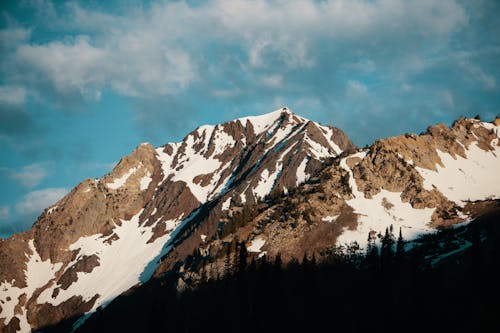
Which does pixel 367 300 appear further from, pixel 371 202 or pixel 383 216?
pixel 371 202

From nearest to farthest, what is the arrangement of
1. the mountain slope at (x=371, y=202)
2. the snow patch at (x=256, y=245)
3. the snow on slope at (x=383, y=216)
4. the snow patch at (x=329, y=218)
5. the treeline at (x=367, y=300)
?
the treeline at (x=367, y=300) → the snow on slope at (x=383, y=216) → the snow patch at (x=256, y=245) → the mountain slope at (x=371, y=202) → the snow patch at (x=329, y=218)

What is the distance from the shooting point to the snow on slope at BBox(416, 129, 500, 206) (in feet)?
552

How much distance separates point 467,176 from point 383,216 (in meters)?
47.7

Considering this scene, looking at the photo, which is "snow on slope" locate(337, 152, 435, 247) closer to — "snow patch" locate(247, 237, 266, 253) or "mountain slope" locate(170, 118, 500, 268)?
"mountain slope" locate(170, 118, 500, 268)

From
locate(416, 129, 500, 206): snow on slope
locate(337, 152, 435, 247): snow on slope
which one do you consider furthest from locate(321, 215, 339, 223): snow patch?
locate(416, 129, 500, 206): snow on slope

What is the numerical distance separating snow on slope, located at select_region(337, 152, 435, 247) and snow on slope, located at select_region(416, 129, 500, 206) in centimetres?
1355

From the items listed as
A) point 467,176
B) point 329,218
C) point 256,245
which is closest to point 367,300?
point 256,245

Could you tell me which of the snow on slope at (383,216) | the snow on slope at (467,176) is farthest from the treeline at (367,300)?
the snow on slope at (467,176)

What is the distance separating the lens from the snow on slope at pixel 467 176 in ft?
552

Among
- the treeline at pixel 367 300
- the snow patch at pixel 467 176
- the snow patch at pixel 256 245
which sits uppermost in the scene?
the snow patch at pixel 467 176

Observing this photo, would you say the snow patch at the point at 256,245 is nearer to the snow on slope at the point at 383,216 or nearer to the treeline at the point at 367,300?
the snow on slope at the point at 383,216

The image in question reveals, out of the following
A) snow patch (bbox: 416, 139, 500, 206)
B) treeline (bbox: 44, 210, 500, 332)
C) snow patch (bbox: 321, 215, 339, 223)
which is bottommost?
treeline (bbox: 44, 210, 500, 332)

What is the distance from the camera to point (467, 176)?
181 meters

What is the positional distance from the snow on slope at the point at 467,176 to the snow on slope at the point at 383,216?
534 inches
